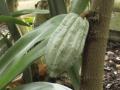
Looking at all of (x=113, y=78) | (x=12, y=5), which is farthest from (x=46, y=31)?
(x=113, y=78)

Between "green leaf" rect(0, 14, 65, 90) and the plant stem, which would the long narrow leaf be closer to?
"green leaf" rect(0, 14, 65, 90)

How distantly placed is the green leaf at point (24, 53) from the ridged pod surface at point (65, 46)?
8 centimetres

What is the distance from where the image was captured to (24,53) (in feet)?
2.14

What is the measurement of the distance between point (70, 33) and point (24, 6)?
218cm

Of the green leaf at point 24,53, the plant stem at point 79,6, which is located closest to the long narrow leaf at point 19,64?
the green leaf at point 24,53

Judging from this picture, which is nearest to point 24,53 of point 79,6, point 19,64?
point 19,64

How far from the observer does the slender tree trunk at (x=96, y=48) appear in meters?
0.61

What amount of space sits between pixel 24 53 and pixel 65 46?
150mm

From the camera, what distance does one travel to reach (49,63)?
0.51 metres

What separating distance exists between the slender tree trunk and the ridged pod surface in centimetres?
5

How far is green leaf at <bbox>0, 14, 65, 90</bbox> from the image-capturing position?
618 mm

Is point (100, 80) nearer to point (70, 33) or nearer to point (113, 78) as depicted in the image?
point (70, 33)

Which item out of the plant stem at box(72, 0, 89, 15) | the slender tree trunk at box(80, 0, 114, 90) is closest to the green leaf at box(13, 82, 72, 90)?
the slender tree trunk at box(80, 0, 114, 90)

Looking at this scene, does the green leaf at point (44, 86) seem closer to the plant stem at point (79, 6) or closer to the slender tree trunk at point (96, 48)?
the slender tree trunk at point (96, 48)
